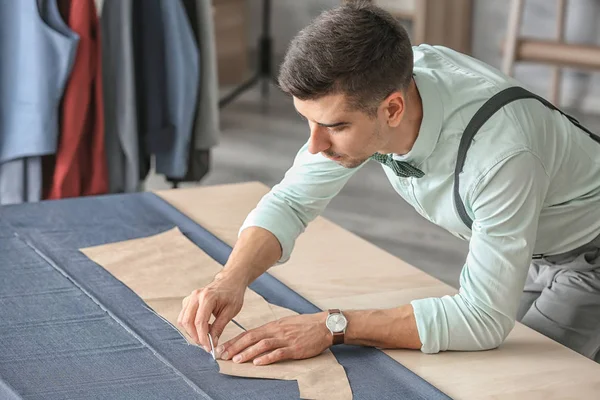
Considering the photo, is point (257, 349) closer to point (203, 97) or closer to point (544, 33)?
point (203, 97)

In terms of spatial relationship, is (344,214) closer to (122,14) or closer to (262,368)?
(122,14)

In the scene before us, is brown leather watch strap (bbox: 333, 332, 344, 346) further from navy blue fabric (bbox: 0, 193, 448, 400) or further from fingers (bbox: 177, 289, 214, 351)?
fingers (bbox: 177, 289, 214, 351)

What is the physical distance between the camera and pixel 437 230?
397 cm

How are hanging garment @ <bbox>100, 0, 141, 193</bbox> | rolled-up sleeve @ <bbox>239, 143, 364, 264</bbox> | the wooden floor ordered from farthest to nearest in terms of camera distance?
the wooden floor
hanging garment @ <bbox>100, 0, 141, 193</bbox>
rolled-up sleeve @ <bbox>239, 143, 364, 264</bbox>

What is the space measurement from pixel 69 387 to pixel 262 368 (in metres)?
0.30

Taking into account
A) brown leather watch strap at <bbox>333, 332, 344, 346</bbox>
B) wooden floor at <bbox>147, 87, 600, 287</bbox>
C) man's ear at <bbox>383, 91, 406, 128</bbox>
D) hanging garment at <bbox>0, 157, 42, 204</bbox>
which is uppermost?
man's ear at <bbox>383, 91, 406, 128</bbox>

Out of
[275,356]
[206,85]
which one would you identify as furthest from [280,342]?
[206,85]

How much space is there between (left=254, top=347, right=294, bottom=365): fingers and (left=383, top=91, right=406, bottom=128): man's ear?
1.35 ft

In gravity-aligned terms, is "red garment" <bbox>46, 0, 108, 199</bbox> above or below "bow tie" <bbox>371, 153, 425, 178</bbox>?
below

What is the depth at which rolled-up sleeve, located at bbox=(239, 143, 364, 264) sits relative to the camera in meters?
1.91

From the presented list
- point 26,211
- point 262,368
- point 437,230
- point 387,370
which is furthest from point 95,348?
point 437,230

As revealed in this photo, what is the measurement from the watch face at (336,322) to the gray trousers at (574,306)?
20.4 inches

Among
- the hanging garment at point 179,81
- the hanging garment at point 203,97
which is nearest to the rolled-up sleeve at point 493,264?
the hanging garment at point 179,81

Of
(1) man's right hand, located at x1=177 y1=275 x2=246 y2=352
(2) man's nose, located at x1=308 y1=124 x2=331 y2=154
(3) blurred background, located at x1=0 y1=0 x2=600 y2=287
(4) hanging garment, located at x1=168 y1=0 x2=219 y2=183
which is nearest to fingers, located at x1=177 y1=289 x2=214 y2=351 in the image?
(1) man's right hand, located at x1=177 y1=275 x2=246 y2=352
